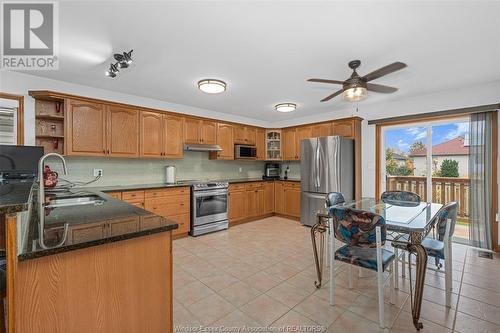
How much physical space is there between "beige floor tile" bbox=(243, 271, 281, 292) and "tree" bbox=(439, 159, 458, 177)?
11.2 ft

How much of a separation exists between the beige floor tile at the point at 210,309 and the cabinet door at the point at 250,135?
145 inches

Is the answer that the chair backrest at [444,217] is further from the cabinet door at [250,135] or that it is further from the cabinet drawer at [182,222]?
the cabinet door at [250,135]

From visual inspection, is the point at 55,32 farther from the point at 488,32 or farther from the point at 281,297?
the point at 488,32

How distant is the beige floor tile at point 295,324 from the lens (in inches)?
69.7

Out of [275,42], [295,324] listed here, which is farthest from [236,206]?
[275,42]

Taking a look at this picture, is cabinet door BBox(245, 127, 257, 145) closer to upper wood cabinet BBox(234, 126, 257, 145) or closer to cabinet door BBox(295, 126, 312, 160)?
upper wood cabinet BBox(234, 126, 257, 145)

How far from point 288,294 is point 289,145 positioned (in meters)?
3.77

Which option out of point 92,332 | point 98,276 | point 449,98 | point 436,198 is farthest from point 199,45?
point 436,198

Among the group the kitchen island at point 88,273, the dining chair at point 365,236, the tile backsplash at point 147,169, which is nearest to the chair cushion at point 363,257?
the dining chair at point 365,236

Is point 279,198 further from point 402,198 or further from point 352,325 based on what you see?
point 352,325

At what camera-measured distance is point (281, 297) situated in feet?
7.16

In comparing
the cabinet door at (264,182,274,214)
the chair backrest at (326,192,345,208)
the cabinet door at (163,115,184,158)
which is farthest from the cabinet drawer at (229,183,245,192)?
the chair backrest at (326,192,345,208)

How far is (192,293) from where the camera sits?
2250mm

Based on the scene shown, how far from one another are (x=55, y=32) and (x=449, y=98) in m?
5.02
